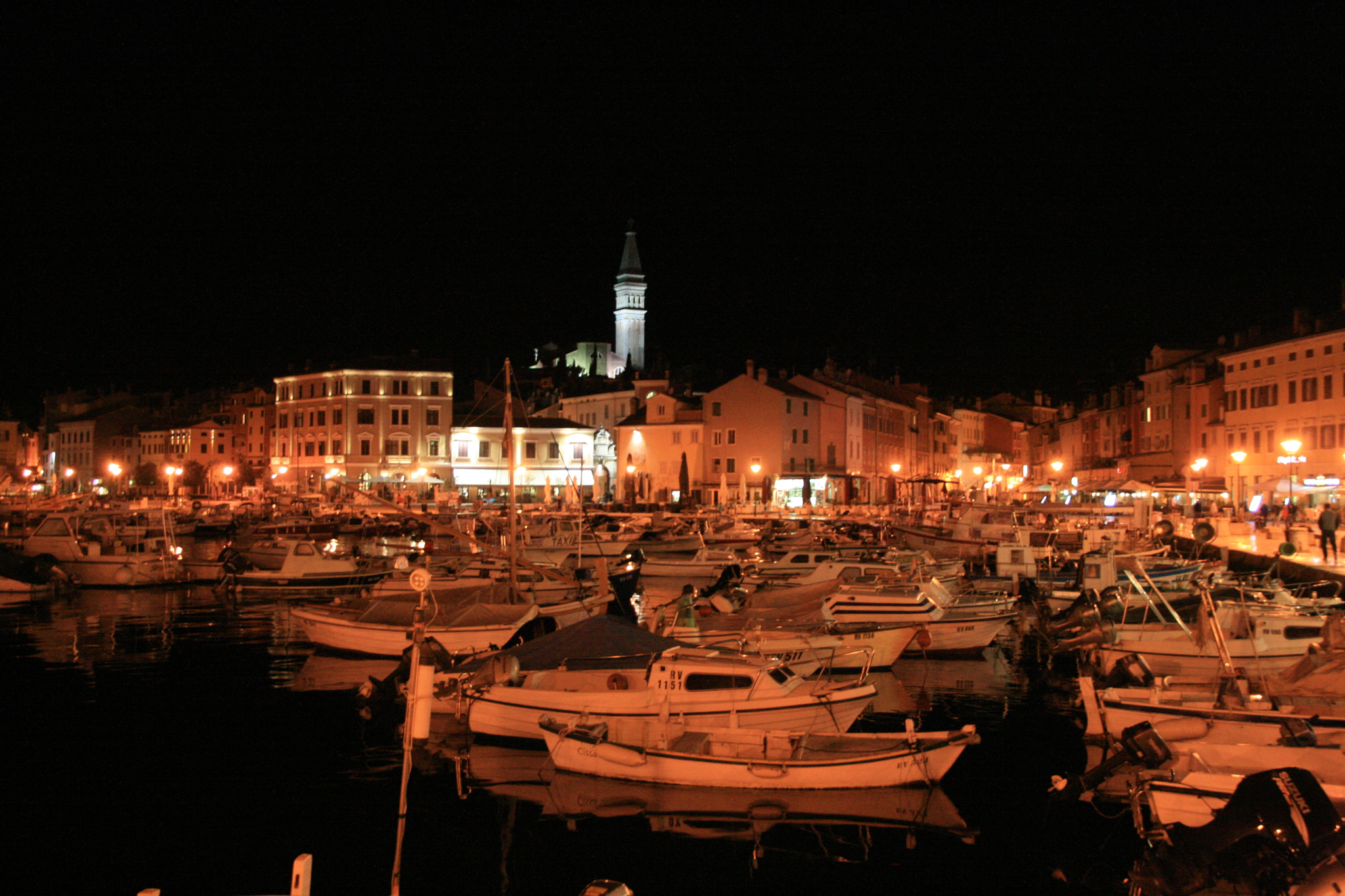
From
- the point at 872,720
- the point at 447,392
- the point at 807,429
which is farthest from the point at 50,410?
the point at 872,720

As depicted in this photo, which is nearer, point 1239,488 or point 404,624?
point 404,624

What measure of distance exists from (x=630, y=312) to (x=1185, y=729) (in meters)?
129

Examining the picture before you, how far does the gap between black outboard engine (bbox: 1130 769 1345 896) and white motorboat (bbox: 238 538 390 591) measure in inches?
1270

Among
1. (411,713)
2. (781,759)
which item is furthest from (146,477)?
(411,713)

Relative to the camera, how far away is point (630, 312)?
462ft

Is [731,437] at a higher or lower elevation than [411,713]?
higher

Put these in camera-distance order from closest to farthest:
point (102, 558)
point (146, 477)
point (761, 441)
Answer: point (102, 558)
point (761, 441)
point (146, 477)

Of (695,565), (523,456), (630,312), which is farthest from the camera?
(630,312)

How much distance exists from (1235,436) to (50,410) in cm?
13771

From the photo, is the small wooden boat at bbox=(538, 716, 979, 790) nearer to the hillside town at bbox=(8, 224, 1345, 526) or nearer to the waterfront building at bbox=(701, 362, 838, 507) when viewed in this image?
the hillside town at bbox=(8, 224, 1345, 526)

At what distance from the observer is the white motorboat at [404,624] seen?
24.1m

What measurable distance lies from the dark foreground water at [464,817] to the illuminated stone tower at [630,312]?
392 feet

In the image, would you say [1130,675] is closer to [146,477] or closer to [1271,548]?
[1271,548]

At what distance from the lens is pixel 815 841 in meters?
13.8
